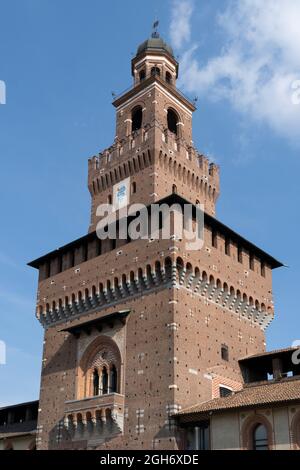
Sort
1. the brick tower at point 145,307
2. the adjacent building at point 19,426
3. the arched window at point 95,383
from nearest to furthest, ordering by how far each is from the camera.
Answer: the brick tower at point 145,307
the arched window at point 95,383
the adjacent building at point 19,426

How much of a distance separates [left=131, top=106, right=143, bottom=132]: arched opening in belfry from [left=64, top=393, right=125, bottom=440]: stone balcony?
579 inches

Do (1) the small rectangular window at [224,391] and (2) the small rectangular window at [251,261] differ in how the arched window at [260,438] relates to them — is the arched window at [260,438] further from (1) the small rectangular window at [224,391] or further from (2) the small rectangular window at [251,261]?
(2) the small rectangular window at [251,261]

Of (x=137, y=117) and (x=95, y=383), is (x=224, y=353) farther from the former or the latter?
(x=137, y=117)

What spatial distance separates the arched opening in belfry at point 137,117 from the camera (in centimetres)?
3251

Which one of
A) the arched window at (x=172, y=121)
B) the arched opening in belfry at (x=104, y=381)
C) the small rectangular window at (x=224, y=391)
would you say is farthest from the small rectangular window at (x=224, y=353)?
the arched window at (x=172, y=121)

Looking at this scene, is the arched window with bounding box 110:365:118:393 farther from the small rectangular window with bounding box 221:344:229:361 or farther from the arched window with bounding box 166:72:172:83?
the arched window with bounding box 166:72:172:83

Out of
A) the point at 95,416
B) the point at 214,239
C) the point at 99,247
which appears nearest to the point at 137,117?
the point at 99,247

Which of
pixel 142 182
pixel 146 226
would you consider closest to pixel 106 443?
pixel 146 226

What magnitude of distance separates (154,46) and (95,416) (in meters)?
21.1

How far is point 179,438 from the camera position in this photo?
2156 cm

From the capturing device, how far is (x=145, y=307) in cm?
2442

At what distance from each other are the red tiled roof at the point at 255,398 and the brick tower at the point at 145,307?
0.87 meters

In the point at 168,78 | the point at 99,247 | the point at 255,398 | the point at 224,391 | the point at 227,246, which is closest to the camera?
the point at 255,398

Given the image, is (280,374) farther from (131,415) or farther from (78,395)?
(78,395)
